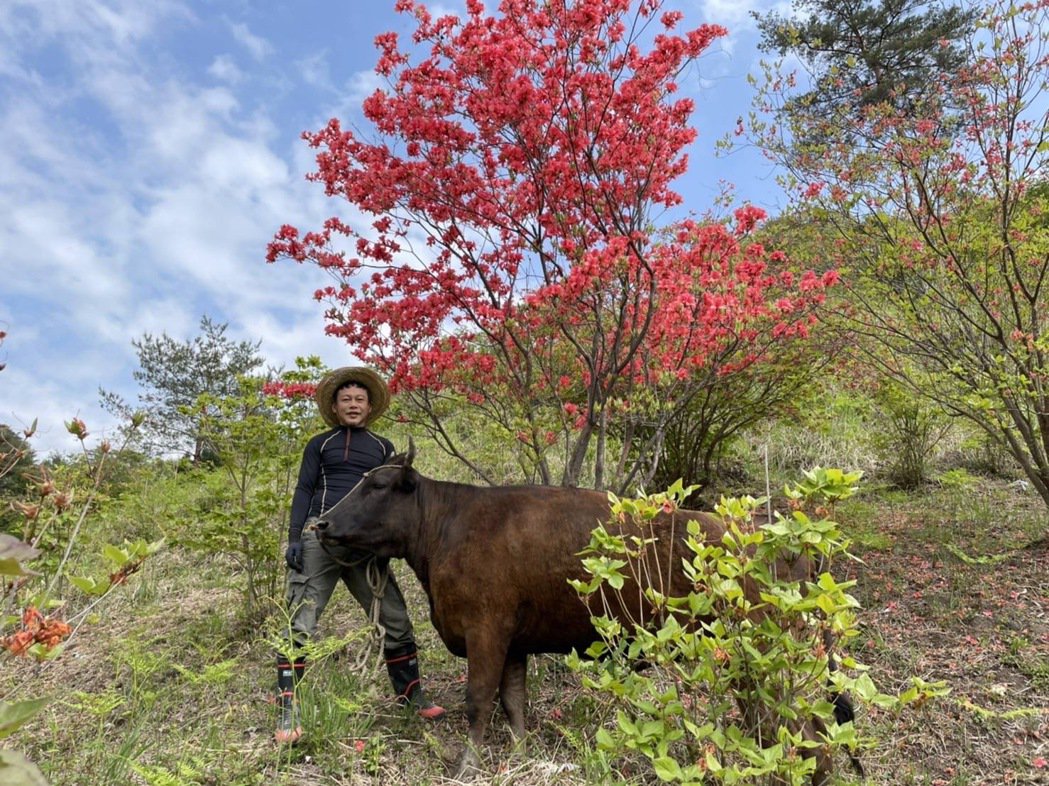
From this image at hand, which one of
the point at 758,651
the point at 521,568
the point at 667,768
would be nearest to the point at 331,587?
the point at 521,568

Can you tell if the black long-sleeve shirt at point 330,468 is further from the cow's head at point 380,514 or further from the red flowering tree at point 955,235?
the red flowering tree at point 955,235

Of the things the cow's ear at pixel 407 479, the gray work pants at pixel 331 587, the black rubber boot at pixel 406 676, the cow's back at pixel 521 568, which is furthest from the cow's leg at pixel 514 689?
the cow's ear at pixel 407 479

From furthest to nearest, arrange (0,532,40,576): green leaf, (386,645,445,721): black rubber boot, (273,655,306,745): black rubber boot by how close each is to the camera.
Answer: (386,645,445,721): black rubber boot < (273,655,306,745): black rubber boot < (0,532,40,576): green leaf

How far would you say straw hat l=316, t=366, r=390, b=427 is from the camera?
446 cm

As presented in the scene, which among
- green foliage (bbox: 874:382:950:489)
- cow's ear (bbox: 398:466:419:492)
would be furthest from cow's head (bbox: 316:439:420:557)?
green foliage (bbox: 874:382:950:489)

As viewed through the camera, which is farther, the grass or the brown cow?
the brown cow

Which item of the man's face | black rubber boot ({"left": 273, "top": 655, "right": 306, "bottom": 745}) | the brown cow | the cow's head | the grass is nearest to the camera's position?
the grass

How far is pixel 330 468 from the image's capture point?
431 cm

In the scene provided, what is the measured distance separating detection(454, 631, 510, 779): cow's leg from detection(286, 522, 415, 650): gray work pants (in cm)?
88

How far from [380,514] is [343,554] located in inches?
21.7

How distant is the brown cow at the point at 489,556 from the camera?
347cm

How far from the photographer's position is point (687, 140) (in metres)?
4.96

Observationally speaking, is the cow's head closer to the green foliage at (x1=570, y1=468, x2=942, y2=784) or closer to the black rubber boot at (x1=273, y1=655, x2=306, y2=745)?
the black rubber boot at (x1=273, y1=655, x2=306, y2=745)

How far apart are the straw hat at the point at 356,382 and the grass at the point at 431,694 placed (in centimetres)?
146
